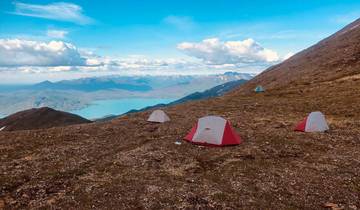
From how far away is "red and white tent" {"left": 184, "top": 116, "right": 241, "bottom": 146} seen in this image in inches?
1153

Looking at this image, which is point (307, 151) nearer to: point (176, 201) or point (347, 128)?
point (347, 128)

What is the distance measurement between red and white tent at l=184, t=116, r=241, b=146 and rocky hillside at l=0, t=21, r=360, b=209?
2.90 feet

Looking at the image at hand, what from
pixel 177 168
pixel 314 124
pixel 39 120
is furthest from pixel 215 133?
pixel 39 120

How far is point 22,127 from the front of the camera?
141 metres

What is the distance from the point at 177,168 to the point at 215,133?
760 cm

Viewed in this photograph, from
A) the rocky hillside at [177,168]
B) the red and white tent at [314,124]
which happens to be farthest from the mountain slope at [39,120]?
the red and white tent at [314,124]

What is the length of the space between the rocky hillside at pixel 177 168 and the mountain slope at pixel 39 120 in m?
105

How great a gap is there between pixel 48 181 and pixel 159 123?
24.4 metres

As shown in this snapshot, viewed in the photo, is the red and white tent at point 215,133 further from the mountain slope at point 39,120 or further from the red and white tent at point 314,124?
the mountain slope at point 39,120

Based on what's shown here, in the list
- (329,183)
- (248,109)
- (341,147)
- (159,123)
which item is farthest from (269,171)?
(248,109)

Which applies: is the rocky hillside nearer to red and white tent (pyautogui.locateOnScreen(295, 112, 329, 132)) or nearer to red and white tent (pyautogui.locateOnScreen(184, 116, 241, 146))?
red and white tent (pyautogui.locateOnScreen(184, 116, 241, 146))

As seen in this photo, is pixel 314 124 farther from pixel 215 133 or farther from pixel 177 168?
pixel 177 168

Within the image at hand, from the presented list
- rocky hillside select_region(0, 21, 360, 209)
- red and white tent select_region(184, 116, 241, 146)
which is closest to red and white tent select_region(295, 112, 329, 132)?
rocky hillside select_region(0, 21, 360, 209)

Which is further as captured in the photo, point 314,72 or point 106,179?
point 314,72
